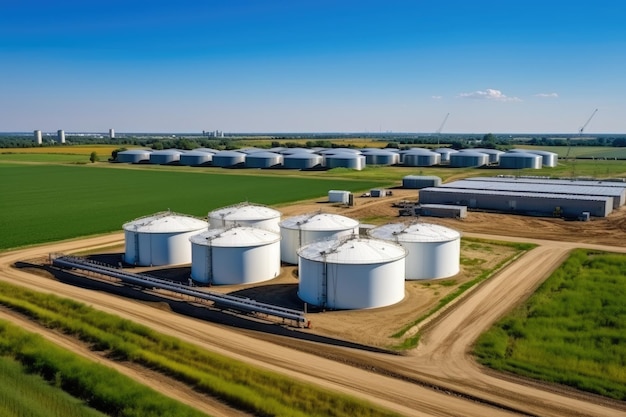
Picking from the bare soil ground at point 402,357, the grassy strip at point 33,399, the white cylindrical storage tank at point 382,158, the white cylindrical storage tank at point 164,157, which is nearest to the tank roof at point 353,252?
the bare soil ground at point 402,357

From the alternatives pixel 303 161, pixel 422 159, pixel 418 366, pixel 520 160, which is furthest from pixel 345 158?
pixel 418 366

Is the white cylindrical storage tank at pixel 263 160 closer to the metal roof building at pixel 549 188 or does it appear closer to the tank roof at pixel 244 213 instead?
the metal roof building at pixel 549 188

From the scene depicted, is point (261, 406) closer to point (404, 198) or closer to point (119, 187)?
point (404, 198)

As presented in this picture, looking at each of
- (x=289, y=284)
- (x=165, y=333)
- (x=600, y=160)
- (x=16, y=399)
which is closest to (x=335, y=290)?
(x=289, y=284)

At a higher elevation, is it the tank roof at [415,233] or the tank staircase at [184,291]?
the tank roof at [415,233]

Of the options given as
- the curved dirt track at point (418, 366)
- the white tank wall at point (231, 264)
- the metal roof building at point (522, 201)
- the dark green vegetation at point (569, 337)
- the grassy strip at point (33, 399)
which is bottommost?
the grassy strip at point (33, 399)

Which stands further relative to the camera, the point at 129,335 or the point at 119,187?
the point at 119,187

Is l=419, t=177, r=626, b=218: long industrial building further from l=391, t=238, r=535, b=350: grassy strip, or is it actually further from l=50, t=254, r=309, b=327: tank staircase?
l=50, t=254, r=309, b=327: tank staircase

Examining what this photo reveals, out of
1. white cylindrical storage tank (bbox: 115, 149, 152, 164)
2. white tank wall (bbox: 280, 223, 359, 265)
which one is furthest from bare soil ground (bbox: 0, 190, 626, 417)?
white cylindrical storage tank (bbox: 115, 149, 152, 164)
